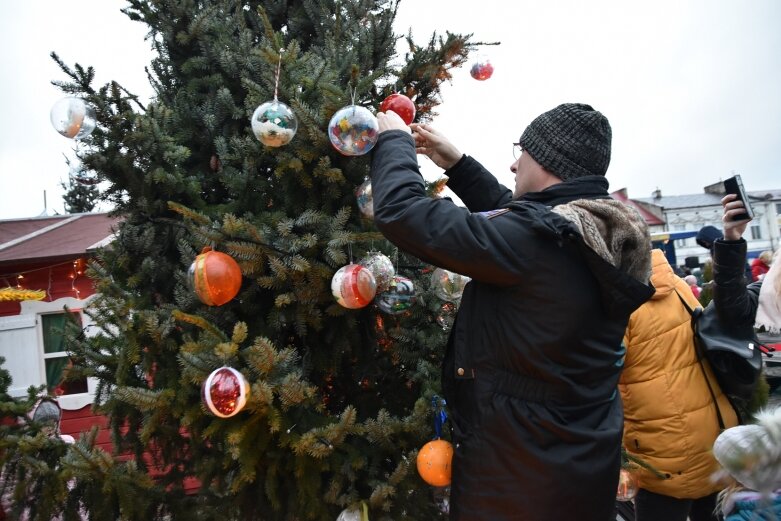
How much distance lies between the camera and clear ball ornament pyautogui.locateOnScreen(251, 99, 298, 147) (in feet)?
6.41

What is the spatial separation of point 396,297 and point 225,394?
86cm

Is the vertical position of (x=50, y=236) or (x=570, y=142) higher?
(x=50, y=236)

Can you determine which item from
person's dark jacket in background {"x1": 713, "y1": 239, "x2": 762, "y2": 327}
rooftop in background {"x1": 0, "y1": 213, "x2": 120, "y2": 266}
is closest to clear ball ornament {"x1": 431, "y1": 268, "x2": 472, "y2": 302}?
person's dark jacket in background {"x1": 713, "y1": 239, "x2": 762, "y2": 327}

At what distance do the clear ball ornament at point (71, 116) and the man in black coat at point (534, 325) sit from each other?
1.38 metres

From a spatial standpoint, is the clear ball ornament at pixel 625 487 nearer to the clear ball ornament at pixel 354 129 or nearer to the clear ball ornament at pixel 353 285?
the clear ball ornament at pixel 353 285

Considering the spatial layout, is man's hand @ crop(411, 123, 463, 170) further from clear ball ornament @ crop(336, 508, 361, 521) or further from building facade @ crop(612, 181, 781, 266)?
building facade @ crop(612, 181, 781, 266)

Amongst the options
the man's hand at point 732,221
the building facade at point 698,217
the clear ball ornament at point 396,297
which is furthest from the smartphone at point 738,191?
the building facade at point 698,217

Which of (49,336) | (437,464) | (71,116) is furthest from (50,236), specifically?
(437,464)

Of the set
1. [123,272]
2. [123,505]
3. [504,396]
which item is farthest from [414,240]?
[123,272]

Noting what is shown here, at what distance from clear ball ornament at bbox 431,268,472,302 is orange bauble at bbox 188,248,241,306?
870 mm

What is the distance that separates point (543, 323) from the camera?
5.08 ft

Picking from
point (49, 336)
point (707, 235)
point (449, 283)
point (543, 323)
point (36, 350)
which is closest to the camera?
point (543, 323)

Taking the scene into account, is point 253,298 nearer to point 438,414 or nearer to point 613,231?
point 438,414

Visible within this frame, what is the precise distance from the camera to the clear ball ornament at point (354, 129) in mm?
1871
